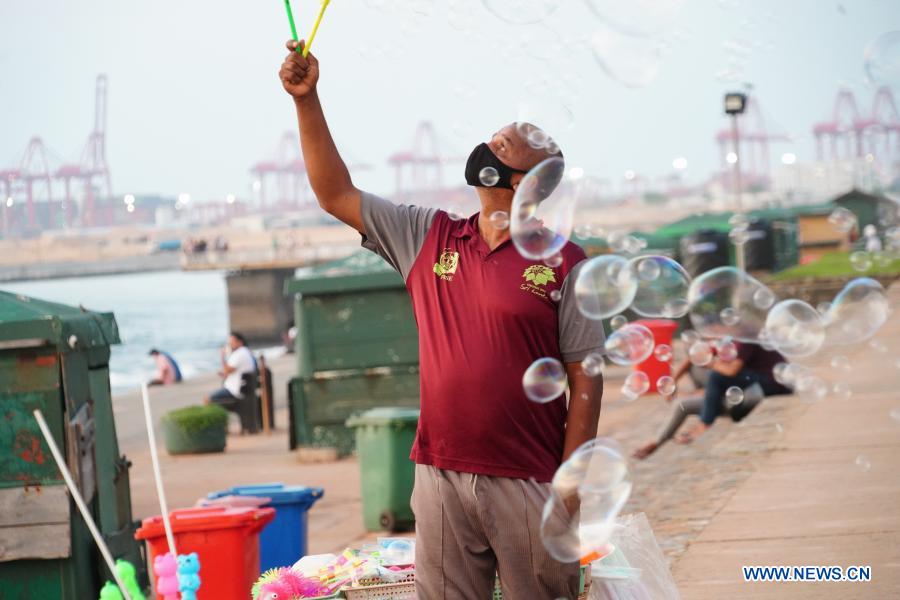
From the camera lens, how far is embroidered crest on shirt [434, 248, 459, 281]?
3451 millimetres

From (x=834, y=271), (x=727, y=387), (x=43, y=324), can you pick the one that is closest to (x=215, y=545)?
(x=43, y=324)

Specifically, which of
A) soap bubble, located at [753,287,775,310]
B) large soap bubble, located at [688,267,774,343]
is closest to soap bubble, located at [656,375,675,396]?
large soap bubble, located at [688,267,774,343]

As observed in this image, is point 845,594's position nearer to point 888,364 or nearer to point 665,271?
point 665,271

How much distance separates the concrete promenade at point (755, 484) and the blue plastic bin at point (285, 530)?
5.94 ft

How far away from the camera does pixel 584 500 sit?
3.89 metres

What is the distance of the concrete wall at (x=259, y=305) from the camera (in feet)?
259

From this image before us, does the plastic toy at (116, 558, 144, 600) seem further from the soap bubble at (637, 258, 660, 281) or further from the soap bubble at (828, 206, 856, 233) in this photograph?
the soap bubble at (828, 206, 856, 233)

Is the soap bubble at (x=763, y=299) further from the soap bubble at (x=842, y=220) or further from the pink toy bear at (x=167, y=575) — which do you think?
the pink toy bear at (x=167, y=575)

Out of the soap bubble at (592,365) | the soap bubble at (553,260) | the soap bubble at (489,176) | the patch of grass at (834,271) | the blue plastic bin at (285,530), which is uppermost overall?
the soap bubble at (489,176)

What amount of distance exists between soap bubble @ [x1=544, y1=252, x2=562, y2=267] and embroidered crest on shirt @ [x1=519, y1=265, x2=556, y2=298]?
3 cm

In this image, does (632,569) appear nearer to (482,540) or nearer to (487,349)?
(482,540)

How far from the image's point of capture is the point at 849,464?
27.6 ft

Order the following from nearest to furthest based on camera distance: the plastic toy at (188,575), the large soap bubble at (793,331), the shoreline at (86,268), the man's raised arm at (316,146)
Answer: the man's raised arm at (316,146)
the plastic toy at (188,575)
the large soap bubble at (793,331)
the shoreline at (86,268)

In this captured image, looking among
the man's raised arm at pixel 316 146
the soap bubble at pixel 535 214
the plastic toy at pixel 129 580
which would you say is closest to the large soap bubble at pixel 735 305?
the soap bubble at pixel 535 214
